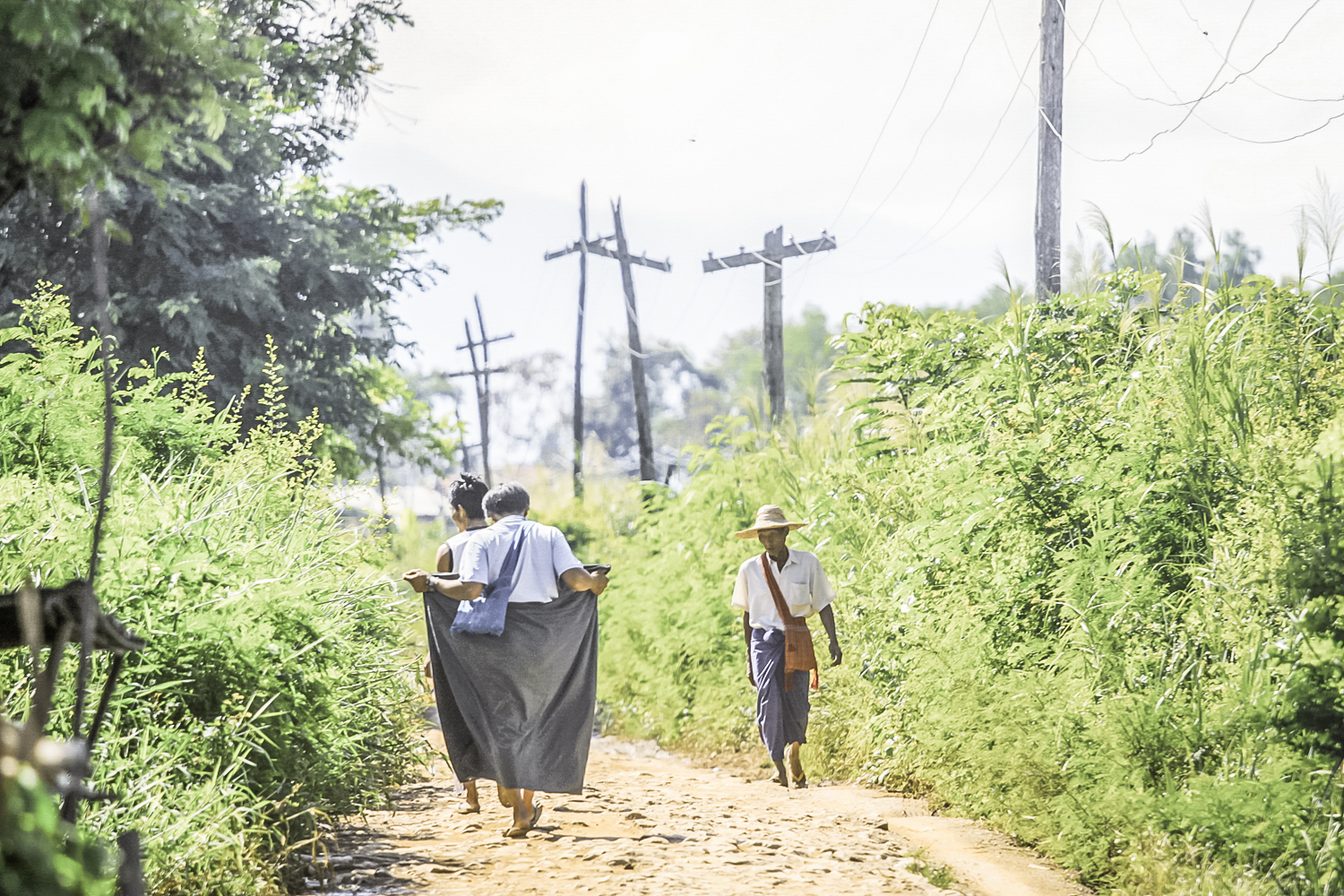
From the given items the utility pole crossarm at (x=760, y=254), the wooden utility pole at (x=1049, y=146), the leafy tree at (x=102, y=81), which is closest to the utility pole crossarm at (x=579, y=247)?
the utility pole crossarm at (x=760, y=254)

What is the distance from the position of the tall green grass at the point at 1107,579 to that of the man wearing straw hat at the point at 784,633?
42cm

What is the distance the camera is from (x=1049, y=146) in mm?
10586

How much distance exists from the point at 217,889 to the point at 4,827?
327cm

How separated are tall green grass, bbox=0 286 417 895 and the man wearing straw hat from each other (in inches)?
100.0

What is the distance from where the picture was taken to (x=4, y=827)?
62.7 inches

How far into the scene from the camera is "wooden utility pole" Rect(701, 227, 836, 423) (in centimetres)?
1636

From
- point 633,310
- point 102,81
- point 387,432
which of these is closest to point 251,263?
point 387,432

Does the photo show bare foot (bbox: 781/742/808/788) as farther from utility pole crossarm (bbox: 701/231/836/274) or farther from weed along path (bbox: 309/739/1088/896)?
utility pole crossarm (bbox: 701/231/836/274)

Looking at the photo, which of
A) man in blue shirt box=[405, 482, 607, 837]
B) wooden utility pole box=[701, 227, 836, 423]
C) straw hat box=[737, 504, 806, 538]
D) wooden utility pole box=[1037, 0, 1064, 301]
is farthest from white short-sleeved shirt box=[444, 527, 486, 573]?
wooden utility pole box=[701, 227, 836, 423]

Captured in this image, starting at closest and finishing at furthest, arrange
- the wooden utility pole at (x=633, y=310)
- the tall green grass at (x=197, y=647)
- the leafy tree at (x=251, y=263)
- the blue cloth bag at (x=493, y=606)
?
the tall green grass at (x=197, y=647) → the blue cloth bag at (x=493, y=606) → the leafy tree at (x=251, y=263) → the wooden utility pole at (x=633, y=310)

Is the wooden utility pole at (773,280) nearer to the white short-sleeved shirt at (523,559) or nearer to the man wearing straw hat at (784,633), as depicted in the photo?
the man wearing straw hat at (784,633)

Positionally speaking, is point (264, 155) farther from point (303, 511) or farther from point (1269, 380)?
point (1269, 380)

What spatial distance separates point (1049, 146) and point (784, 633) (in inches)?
204

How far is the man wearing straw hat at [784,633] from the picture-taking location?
8305 millimetres
